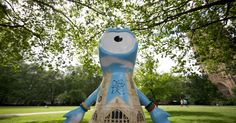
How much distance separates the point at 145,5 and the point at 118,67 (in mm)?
5967

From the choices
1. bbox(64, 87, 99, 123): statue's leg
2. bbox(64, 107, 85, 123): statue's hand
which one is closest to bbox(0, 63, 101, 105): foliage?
bbox(64, 87, 99, 123): statue's leg

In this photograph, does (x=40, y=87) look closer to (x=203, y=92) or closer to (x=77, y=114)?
(x=203, y=92)

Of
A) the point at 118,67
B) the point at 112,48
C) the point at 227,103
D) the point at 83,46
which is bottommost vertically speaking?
the point at 227,103

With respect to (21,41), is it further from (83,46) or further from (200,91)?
(200,91)

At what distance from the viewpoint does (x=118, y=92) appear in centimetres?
491

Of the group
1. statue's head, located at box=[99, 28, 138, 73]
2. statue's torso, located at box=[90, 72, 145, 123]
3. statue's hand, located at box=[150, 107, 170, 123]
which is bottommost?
statue's hand, located at box=[150, 107, 170, 123]

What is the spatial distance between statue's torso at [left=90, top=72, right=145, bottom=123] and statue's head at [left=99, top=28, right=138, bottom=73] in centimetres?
20

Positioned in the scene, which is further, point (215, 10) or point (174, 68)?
point (174, 68)

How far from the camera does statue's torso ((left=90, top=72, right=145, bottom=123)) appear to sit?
4668mm

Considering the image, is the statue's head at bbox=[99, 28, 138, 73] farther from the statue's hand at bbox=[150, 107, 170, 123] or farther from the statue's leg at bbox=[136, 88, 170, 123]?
the statue's hand at bbox=[150, 107, 170, 123]

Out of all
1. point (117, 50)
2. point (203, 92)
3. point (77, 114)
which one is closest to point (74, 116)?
point (77, 114)

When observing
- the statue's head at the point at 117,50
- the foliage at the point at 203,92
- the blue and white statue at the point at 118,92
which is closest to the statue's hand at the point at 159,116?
the blue and white statue at the point at 118,92

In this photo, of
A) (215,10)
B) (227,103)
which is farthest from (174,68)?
(227,103)

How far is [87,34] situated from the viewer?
11922mm
